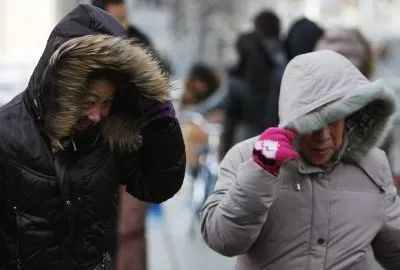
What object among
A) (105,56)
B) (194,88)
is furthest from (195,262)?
(105,56)

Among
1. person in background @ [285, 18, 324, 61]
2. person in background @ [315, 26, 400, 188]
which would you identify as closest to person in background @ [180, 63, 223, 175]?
person in background @ [285, 18, 324, 61]

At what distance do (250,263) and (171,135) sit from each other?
0.53m

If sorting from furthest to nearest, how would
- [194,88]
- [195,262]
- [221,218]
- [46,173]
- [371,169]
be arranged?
[194,88] < [195,262] < [371,169] < [221,218] < [46,173]

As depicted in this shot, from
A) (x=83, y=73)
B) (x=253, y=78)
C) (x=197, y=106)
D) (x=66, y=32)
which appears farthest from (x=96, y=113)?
(x=197, y=106)

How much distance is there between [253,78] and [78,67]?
4.41 m

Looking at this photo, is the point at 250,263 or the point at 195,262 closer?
the point at 250,263

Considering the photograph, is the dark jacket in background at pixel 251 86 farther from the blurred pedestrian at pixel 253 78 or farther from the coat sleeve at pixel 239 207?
the coat sleeve at pixel 239 207

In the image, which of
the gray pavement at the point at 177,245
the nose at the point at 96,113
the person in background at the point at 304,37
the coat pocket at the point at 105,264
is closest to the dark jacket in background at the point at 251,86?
the person in background at the point at 304,37

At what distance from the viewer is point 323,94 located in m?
3.51

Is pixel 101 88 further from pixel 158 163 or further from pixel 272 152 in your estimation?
pixel 272 152

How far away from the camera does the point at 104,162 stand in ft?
10.7

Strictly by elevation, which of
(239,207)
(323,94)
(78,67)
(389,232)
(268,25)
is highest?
(78,67)

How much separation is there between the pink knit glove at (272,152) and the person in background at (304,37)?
111 inches

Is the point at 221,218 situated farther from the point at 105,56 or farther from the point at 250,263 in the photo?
the point at 105,56
